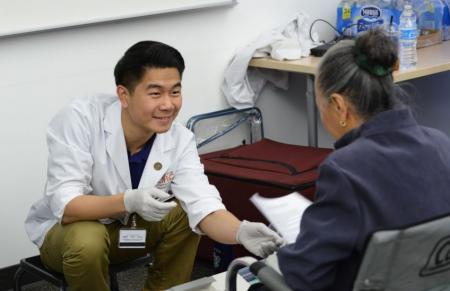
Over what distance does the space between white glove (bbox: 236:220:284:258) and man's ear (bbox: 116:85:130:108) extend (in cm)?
51

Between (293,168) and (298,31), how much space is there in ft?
2.71

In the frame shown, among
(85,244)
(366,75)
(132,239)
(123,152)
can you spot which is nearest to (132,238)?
(132,239)

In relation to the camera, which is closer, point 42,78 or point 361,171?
point 361,171

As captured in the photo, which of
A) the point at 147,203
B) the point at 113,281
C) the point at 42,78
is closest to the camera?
the point at 147,203

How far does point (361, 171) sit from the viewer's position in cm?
131

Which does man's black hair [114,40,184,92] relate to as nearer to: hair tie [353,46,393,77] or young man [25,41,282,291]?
young man [25,41,282,291]

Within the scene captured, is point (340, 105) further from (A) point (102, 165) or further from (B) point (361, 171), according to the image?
(A) point (102, 165)

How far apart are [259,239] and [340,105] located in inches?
23.2

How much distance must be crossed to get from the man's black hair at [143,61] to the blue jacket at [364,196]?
822mm

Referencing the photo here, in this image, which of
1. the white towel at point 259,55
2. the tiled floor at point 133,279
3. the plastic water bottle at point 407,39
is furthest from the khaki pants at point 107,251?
the plastic water bottle at point 407,39

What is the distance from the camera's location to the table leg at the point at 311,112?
308 centimetres

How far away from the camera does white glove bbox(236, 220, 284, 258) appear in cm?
180

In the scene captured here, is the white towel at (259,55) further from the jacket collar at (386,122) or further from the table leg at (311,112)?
the jacket collar at (386,122)

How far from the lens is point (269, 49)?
3176mm
